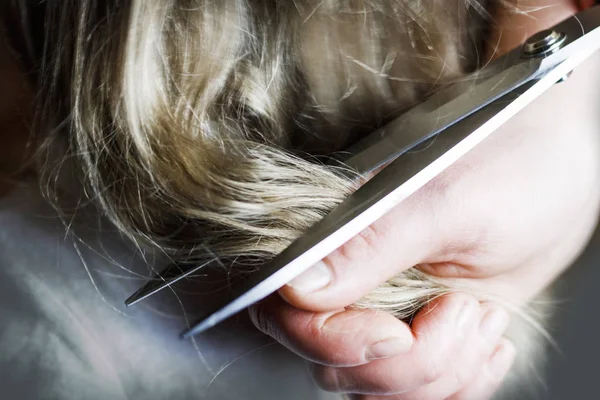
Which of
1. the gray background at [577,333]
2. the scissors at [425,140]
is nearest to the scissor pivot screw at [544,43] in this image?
the scissors at [425,140]

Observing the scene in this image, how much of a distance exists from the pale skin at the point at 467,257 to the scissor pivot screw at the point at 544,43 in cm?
4

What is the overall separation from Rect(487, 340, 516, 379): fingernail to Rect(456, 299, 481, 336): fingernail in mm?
27

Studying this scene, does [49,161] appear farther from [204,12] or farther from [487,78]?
[487,78]

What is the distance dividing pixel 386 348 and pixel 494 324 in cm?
8

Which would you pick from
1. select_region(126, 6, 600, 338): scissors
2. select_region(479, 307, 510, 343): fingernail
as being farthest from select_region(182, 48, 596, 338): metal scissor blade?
select_region(479, 307, 510, 343): fingernail

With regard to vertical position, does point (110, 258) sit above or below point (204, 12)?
below

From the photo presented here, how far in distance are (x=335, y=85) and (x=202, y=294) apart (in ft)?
0.50

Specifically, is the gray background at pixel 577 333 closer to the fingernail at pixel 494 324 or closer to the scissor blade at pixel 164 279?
the fingernail at pixel 494 324

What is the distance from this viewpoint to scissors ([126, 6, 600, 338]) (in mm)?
292

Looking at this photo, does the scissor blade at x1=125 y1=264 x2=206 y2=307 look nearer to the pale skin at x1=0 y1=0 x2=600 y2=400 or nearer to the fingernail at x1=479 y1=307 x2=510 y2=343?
the pale skin at x1=0 y1=0 x2=600 y2=400

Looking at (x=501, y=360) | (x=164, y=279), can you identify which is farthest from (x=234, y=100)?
(x=501, y=360)

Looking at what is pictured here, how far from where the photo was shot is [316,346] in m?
0.32

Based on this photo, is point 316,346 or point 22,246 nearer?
point 316,346

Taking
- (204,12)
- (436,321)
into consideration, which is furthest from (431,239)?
(204,12)
